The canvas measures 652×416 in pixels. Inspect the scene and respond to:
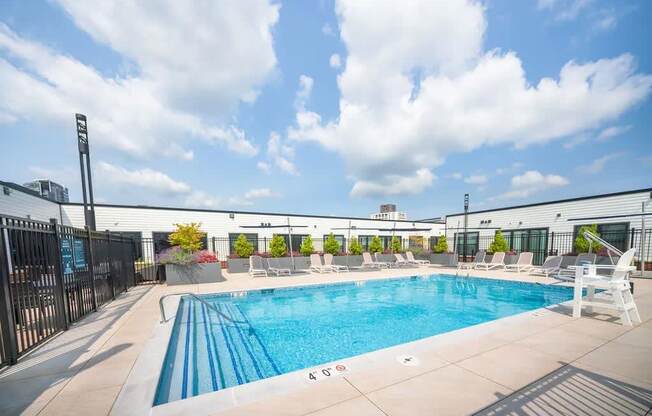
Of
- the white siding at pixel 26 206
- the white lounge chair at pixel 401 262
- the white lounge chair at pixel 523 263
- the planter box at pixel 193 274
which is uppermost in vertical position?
the white siding at pixel 26 206

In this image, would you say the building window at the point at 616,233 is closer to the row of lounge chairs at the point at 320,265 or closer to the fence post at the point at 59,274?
the row of lounge chairs at the point at 320,265

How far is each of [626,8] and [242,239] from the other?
16.5m

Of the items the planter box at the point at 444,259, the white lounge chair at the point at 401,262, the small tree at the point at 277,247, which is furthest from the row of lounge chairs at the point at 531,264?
the small tree at the point at 277,247

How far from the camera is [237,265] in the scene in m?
12.1

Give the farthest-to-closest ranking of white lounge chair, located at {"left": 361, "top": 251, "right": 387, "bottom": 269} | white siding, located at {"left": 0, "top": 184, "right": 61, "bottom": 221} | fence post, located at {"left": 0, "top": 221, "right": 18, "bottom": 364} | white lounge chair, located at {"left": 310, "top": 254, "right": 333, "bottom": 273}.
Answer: white lounge chair, located at {"left": 361, "top": 251, "right": 387, "bottom": 269} → white lounge chair, located at {"left": 310, "top": 254, "right": 333, "bottom": 273} → white siding, located at {"left": 0, "top": 184, "right": 61, "bottom": 221} → fence post, located at {"left": 0, "top": 221, "right": 18, "bottom": 364}

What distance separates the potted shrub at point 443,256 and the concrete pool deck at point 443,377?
388 inches

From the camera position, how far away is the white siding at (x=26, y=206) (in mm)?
9156

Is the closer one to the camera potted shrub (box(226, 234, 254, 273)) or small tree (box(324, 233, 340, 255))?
potted shrub (box(226, 234, 254, 273))

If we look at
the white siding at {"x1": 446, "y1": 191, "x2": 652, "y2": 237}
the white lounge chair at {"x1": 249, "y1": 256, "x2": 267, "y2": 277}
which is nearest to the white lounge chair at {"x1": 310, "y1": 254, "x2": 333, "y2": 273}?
the white lounge chair at {"x1": 249, "y1": 256, "x2": 267, "y2": 277}

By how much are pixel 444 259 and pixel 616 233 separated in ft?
28.3

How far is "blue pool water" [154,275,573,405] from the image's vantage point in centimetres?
354

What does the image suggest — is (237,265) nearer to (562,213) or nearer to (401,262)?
(401,262)

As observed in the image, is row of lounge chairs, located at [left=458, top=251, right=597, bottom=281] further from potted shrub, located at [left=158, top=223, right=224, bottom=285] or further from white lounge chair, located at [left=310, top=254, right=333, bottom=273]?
potted shrub, located at [left=158, top=223, right=224, bottom=285]

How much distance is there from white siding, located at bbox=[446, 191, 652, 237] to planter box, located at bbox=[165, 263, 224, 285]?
1722 centimetres
